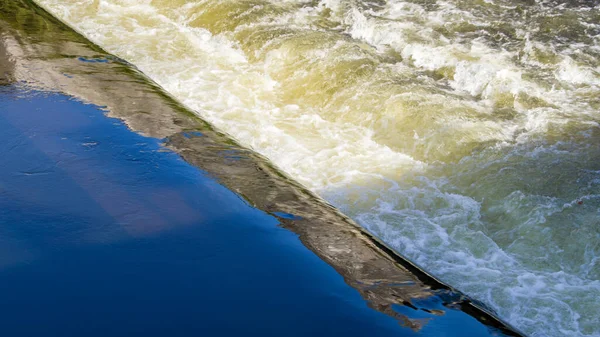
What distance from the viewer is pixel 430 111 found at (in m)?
6.40

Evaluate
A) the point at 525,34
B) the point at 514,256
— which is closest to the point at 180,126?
the point at 514,256

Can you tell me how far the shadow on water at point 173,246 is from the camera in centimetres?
283

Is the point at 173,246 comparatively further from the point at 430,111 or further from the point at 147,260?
the point at 430,111

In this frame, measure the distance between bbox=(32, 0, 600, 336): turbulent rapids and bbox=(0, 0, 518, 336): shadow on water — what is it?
43.2 inches

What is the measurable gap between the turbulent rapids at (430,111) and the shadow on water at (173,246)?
110 centimetres

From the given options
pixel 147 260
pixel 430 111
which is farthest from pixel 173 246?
pixel 430 111

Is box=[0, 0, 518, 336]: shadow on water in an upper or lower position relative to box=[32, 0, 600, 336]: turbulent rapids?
lower

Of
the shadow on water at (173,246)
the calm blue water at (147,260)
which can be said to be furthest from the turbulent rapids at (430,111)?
the calm blue water at (147,260)

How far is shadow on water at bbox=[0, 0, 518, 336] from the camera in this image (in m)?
2.83

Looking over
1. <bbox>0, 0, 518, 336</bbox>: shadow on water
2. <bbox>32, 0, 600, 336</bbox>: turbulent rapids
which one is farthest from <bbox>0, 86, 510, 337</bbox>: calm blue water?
<bbox>32, 0, 600, 336</bbox>: turbulent rapids

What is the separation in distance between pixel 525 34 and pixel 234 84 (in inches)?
136

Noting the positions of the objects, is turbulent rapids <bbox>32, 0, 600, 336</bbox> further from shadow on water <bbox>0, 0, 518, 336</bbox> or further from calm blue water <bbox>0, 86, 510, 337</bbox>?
calm blue water <bbox>0, 86, 510, 337</bbox>

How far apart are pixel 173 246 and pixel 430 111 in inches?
148

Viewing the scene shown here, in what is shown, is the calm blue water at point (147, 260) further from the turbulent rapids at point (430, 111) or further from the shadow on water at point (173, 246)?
the turbulent rapids at point (430, 111)
